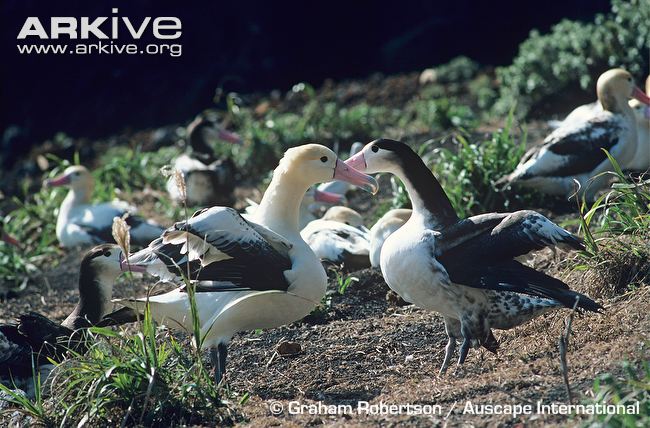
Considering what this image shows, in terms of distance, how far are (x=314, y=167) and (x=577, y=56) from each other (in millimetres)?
6153

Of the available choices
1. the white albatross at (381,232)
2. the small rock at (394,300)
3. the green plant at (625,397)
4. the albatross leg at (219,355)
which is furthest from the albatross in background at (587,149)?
the green plant at (625,397)

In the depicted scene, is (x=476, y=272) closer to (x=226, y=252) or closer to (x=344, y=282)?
(x=226, y=252)

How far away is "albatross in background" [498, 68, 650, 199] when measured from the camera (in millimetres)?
8469

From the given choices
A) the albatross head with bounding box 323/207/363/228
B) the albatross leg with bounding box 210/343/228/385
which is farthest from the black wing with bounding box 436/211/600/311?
the albatross head with bounding box 323/207/363/228

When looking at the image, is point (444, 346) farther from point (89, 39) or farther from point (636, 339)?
point (89, 39)

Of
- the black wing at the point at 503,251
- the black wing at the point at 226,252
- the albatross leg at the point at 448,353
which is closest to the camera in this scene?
the black wing at the point at 503,251

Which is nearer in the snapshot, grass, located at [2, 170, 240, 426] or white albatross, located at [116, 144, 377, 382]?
grass, located at [2, 170, 240, 426]

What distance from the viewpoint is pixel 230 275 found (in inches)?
235

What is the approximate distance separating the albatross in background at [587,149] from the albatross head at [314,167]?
7.38 feet

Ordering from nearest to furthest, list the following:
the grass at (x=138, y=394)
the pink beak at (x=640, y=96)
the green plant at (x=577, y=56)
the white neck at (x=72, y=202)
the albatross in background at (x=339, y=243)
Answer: the grass at (x=138, y=394), the albatross in background at (x=339, y=243), the pink beak at (x=640, y=96), the white neck at (x=72, y=202), the green plant at (x=577, y=56)

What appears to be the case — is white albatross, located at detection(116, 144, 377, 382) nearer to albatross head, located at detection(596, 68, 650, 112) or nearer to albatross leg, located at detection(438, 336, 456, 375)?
albatross leg, located at detection(438, 336, 456, 375)

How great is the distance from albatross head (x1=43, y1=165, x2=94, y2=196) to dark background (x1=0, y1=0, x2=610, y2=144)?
4.60 m

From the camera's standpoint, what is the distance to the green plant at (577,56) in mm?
11125

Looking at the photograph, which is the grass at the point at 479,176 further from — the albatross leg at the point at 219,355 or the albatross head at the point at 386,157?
the albatross leg at the point at 219,355
